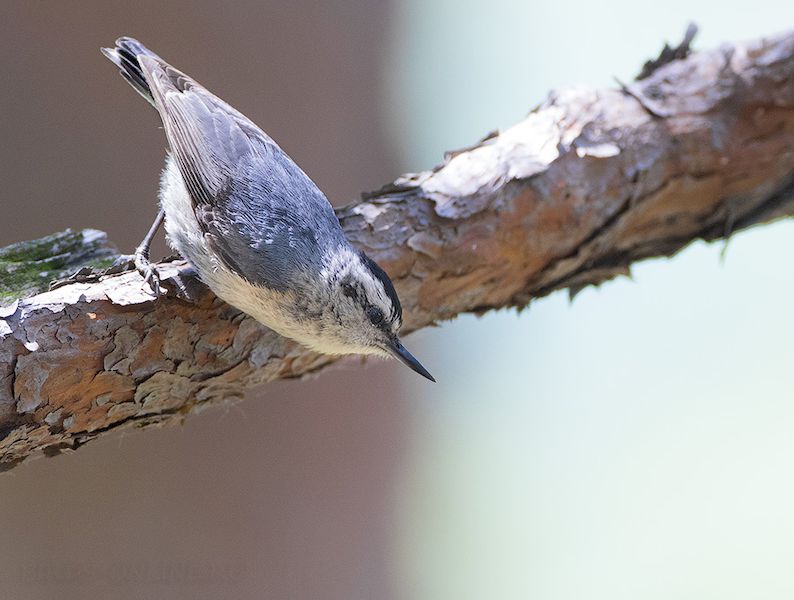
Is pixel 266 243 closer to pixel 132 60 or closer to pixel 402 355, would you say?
pixel 402 355

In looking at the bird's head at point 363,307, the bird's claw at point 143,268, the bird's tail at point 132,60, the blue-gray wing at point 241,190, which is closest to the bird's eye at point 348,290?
the bird's head at point 363,307

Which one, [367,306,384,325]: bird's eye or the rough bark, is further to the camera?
[367,306,384,325]: bird's eye

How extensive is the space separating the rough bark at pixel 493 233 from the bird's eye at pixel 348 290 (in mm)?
218

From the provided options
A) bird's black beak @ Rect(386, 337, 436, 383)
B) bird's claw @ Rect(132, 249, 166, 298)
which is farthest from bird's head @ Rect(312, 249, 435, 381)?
bird's claw @ Rect(132, 249, 166, 298)

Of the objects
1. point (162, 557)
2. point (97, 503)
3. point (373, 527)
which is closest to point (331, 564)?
point (373, 527)

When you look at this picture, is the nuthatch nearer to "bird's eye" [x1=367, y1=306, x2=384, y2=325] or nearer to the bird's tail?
"bird's eye" [x1=367, y1=306, x2=384, y2=325]

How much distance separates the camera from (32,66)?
10.5 ft

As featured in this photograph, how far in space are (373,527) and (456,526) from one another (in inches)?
20.3

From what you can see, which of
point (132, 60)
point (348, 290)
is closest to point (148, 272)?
point (348, 290)

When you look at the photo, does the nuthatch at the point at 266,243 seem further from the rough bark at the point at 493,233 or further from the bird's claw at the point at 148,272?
the rough bark at the point at 493,233

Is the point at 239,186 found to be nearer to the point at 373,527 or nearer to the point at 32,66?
the point at 32,66

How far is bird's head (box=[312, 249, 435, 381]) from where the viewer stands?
173 centimetres

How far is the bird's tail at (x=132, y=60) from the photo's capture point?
2.17 meters

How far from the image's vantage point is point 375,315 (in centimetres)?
177
